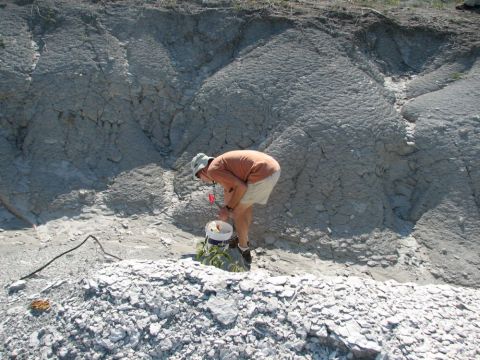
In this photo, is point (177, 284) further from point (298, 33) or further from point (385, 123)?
point (298, 33)

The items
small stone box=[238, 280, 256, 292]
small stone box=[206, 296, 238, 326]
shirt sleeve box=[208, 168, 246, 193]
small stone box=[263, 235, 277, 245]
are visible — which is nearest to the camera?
small stone box=[206, 296, 238, 326]

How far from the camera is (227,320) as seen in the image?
3.28 meters

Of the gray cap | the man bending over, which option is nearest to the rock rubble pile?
the man bending over

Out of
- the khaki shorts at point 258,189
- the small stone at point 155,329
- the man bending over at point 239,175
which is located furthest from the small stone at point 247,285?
the khaki shorts at point 258,189

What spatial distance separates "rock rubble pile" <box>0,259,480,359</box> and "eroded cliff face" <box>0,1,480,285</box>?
135 cm

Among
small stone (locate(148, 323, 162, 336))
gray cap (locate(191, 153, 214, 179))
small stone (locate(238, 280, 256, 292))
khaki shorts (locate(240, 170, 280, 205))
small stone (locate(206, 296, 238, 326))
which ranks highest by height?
gray cap (locate(191, 153, 214, 179))

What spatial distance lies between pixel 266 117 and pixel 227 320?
283cm

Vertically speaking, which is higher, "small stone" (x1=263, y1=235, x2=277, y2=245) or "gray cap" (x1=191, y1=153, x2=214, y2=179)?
"gray cap" (x1=191, y1=153, x2=214, y2=179)

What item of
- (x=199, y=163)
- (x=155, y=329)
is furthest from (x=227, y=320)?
(x=199, y=163)

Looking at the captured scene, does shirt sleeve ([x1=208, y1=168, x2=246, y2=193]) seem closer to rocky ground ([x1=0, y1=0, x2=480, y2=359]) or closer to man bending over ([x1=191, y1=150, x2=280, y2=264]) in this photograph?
man bending over ([x1=191, y1=150, x2=280, y2=264])

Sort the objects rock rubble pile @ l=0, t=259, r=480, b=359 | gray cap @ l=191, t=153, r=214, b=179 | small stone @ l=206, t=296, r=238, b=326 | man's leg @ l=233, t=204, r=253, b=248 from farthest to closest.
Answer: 1. man's leg @ l=233, t=204, r=253, b=248
2. gray cap @ l=191, t=153, r=214, b=179
3. small stone @ l=206, t=296, r=238, b=326
4. rock rubble pile @ l=0, t=259, r=480, b=359

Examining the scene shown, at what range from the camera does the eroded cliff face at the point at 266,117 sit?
16.4 ft

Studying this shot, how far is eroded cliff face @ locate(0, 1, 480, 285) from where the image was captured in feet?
16.4

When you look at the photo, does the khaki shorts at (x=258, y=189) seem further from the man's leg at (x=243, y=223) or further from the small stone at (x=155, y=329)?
the small stone at (x=155, y=329)
